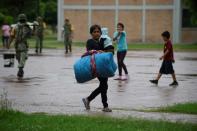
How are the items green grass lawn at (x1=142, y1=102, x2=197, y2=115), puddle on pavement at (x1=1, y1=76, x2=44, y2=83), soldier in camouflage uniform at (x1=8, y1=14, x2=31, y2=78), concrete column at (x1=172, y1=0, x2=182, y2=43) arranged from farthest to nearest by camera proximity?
concrete column at (x1=172, y1=0, x2=182, y2=43)
soldier in camouflage uniform at (x1=8, y1=14, x2=31, y2=78)
puddle on pavement at (x1=1, y1=76, x2=44, y2=83)
green grass lawn at (x1=142, y1=102, x2=197, y2=115)

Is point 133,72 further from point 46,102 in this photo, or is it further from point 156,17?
point 156,17

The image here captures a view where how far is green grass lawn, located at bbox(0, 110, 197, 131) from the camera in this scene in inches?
395

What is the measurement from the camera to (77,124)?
10.4 meters

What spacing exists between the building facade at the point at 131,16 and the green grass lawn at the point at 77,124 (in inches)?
1917

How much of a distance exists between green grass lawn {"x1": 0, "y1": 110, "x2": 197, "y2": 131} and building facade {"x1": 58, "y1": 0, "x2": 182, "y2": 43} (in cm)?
4869

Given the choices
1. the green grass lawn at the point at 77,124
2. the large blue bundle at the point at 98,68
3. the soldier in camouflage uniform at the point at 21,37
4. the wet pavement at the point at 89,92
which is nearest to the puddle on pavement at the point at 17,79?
the wet pavement at the point at 89,92

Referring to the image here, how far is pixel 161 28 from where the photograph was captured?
59938 mm

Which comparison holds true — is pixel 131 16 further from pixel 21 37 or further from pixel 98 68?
pixel 98 68

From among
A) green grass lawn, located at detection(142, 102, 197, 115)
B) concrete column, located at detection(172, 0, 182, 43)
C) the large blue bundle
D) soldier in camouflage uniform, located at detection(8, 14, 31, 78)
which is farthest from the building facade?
the large blue bundle

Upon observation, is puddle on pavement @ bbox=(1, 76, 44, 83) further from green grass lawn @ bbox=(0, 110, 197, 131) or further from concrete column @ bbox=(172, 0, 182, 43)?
concrete column @ bbox=(172, 0, 182, 43)

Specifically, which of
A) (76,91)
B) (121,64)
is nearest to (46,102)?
(76,91)

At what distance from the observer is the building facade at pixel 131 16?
5962 cm

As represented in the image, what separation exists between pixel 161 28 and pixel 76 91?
143 feet

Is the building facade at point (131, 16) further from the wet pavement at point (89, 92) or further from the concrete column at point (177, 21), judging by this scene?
the wet pavement at point (89, 92)
